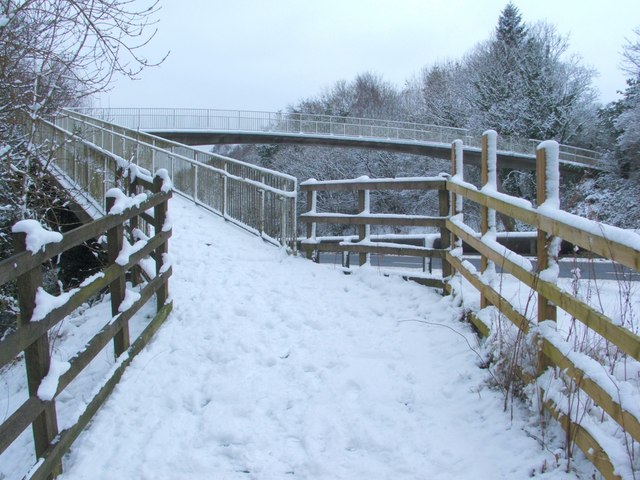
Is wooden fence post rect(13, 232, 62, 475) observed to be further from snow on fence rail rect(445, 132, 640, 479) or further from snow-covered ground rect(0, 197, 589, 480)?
snow on fence rail rect(445, 132, 640, 479)

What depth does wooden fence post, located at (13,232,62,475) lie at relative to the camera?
3158 millimetres

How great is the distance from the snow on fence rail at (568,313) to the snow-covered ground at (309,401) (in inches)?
10.1

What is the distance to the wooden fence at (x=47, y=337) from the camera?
9.83ft

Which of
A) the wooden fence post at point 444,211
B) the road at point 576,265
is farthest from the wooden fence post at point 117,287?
the wooden fence post at point 444,211

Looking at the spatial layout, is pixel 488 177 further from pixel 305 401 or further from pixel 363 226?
pixel 363 226

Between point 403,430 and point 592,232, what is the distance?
1755 millimetres

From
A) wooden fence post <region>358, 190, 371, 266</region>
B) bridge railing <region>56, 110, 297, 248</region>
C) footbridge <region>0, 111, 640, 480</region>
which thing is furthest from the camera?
bridge railing <region>56, 110, 297, 248</region>

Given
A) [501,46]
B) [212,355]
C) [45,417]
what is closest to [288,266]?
[212,355]

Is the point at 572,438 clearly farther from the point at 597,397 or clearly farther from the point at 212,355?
the point at 212,355

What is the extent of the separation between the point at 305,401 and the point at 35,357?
191 cm

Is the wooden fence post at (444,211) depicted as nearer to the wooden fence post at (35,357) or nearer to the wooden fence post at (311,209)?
the wooden fence post at (311,209)

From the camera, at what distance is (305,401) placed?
438 centimetres

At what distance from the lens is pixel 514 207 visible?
14.8 ft

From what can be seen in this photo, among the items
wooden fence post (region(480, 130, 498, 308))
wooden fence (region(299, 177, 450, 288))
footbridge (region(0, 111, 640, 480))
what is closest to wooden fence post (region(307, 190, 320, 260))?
→ wooden fence (region(299, 177, 450, 288))
